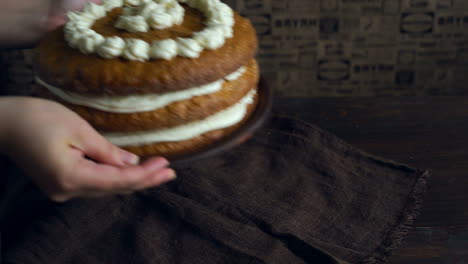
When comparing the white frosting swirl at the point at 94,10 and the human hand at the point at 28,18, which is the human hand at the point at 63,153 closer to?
the white frosting swirl at the point at 94,10

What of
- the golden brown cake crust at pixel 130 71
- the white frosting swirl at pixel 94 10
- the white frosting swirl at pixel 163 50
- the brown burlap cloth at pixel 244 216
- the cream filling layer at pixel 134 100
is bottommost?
the brown burlap cloth at pixel 244 216

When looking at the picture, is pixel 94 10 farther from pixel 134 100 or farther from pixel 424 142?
pixel 424 142

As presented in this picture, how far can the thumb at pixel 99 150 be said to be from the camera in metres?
0.85

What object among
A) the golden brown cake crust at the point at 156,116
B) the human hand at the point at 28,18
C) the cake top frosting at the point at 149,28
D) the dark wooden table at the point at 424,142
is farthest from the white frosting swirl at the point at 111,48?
the dark wooden table at the point at 424,142

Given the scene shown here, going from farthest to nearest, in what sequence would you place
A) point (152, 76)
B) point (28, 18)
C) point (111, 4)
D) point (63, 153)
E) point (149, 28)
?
point (28, 18)
point (111, 4)
point (149, 28)
point (152, 76)
point (63, 153)

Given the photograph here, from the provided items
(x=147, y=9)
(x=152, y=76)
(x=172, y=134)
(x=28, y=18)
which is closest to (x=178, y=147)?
(x=172, y=134)

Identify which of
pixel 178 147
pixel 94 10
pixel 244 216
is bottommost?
pixel 244 216

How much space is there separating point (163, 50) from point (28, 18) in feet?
1.67

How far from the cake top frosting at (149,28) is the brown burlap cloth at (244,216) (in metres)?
0.21

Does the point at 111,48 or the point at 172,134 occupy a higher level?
the point at 111,48

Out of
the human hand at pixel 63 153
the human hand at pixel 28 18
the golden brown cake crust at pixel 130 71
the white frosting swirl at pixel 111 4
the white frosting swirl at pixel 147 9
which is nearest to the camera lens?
the human hand at pixel 63 153

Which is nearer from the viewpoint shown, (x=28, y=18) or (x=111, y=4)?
(x=111, y=4)

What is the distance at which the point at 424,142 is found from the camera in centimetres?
133

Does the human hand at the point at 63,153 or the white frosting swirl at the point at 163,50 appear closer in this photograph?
the human hand at the point at 63,153
